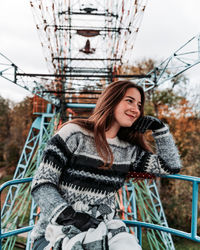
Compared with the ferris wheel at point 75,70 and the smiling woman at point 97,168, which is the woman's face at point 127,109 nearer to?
the smiling woman at point 97,168

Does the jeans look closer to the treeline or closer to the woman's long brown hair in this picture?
the woman's long brown hair

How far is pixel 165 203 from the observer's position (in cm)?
1314

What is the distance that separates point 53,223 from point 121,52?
25.4 feet

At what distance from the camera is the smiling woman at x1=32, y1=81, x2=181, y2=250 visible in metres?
1.11

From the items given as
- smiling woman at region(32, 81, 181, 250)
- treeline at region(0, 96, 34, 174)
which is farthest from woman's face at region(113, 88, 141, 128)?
treeline at region(0, 96, 34, 174)

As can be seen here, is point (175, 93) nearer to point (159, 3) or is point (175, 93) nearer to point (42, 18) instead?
point (159, 3)

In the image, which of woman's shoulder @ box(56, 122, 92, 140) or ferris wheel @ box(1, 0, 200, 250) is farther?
ferris wheel @ box(1, 0, 200, 250)

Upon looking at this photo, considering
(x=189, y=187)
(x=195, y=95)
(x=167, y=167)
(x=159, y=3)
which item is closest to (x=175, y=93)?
(x=195, y=95)

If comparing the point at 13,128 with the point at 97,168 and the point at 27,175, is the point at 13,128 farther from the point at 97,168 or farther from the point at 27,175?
the point at 97,168

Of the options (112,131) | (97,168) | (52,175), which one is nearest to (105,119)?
(112,131)

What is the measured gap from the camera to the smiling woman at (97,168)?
1.11 meters

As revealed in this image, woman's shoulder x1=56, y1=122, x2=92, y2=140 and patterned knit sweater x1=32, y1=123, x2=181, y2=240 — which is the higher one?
woman's shoulder x1=56, y1=122, x2=92, y2=140

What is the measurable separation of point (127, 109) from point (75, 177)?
1.67 ft

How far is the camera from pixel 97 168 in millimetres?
1386
